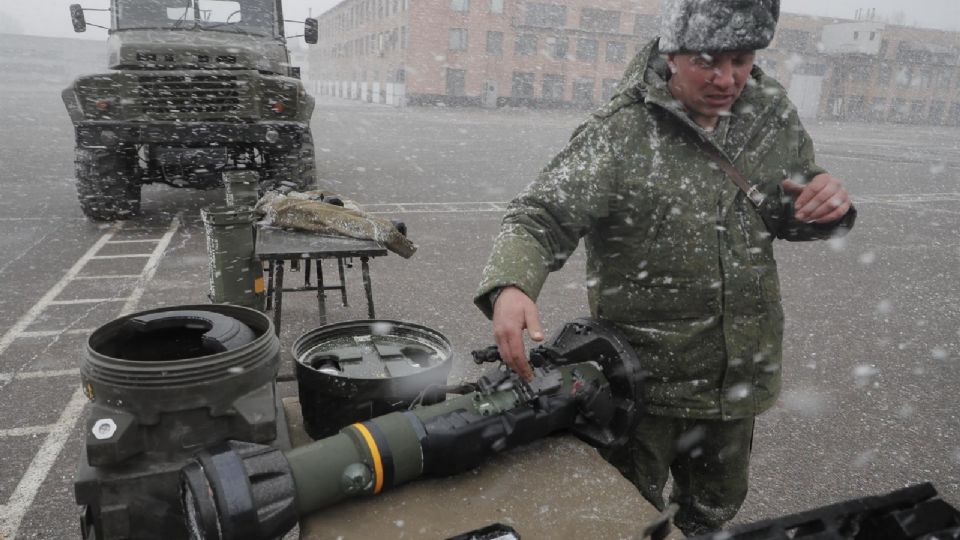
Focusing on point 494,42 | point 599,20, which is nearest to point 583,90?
point 599,20

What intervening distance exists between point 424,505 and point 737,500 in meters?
1.20

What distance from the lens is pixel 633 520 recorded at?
1604 millimetres

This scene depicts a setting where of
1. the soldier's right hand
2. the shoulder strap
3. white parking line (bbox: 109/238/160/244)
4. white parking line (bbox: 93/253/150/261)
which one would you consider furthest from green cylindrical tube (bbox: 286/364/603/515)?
white parking line (bbox: 109/238/160/244)

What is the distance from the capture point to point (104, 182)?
7418mm

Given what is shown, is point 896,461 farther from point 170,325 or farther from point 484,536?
point 170,325

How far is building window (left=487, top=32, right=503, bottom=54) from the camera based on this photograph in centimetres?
4441

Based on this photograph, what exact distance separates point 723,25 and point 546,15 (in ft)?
161

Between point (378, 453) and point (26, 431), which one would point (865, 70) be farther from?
point (378, 453)

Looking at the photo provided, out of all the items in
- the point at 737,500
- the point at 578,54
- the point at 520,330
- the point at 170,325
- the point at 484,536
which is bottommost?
the point at 737,500

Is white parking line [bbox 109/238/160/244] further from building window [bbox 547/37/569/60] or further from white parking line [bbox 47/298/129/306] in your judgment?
building window [bbox 547/37/569/60]

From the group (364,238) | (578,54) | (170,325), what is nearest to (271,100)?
(364,238)

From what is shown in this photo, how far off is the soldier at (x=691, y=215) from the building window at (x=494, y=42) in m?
45.1

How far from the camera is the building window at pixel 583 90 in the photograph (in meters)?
48.0

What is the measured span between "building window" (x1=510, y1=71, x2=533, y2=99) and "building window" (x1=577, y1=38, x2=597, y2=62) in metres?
4.42
